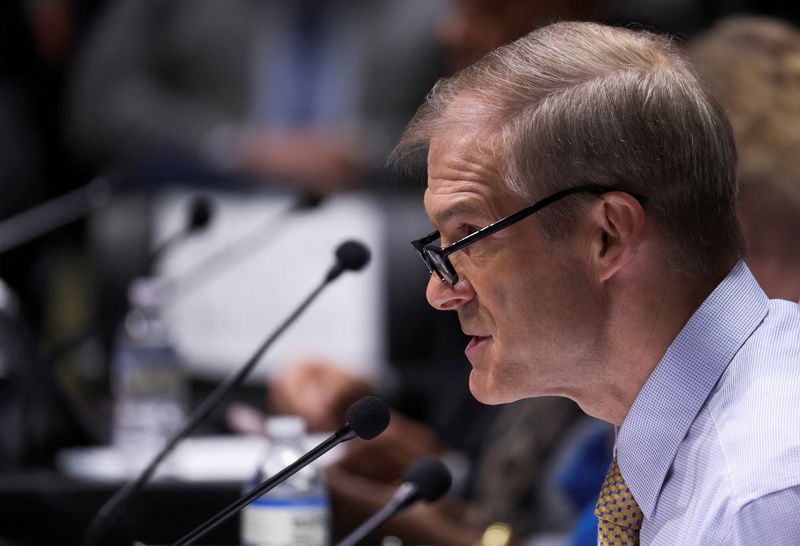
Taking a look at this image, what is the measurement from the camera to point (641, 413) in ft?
3.89

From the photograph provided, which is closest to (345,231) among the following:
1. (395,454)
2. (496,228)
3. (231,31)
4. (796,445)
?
(395,454)

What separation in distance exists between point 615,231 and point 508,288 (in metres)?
0.12

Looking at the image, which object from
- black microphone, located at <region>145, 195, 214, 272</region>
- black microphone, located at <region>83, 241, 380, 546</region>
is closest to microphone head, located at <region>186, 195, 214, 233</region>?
black microphone, located at <region>145, 195, 214, 272</region>

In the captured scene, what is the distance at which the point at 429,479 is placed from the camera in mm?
1569

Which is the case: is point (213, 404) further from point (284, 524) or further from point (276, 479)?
point (276, 479)

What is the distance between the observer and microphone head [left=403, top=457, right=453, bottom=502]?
156 cm

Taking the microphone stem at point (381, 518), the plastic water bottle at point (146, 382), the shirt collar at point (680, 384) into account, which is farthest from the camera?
the plastic water bottle at point (146, 382)

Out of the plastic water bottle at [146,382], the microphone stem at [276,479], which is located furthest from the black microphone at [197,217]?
the microphone stem at [276,479]

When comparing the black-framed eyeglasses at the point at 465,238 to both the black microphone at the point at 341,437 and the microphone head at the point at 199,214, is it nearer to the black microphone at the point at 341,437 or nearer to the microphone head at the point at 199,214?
the black microphone at the point at 341,437

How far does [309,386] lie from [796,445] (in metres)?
1.64

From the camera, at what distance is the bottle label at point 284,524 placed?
1647mm

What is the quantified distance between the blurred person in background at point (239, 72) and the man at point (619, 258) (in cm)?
269

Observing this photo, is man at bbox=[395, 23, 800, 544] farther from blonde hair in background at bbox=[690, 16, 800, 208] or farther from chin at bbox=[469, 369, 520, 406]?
blonde hair in background at bbox=[690, 16, 800, 208]

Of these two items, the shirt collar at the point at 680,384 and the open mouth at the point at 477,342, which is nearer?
the shirt collar at the point at 680,384
